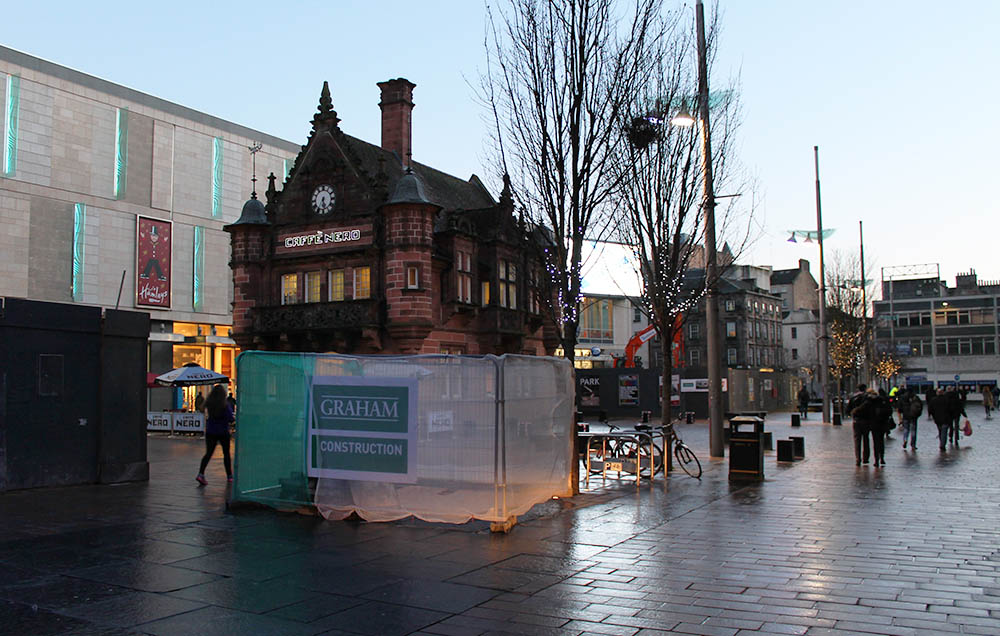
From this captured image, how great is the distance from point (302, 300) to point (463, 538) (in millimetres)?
22537

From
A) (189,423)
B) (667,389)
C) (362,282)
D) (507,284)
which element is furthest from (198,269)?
(667,389)

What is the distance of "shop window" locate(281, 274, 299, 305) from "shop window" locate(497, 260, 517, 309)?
300 inches

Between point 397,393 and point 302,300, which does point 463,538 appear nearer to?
point 397,393

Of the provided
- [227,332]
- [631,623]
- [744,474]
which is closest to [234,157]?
[227,332]

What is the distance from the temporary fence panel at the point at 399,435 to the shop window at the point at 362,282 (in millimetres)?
17724

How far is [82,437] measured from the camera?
1445 cm

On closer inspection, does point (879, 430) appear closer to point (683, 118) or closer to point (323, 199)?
point (683, 118)

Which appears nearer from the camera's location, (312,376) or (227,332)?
(312,376)

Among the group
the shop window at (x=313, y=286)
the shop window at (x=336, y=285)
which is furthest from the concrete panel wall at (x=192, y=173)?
the shop window at (x=336, y=285)

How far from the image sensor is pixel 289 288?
31609mm

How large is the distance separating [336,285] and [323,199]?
3.32 metres

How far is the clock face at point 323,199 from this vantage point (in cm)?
3098

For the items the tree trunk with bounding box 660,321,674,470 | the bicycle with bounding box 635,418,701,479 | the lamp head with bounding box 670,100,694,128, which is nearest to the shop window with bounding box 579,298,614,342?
the tree trunk with bounding box 660,321,674,470

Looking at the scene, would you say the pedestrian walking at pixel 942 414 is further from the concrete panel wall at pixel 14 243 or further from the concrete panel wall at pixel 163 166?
the concrete panel wall at pixel 163 166
